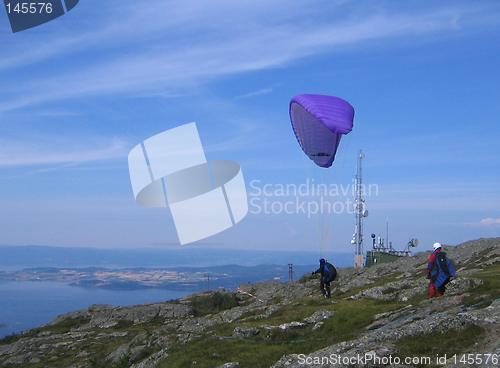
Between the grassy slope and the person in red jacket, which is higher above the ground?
the person in red jacket

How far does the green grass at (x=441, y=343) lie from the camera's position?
15.1 meters

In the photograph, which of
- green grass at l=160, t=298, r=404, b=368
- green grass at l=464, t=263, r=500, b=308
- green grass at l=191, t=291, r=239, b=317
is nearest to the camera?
green grass at l=464, t=263, r=500, b=308

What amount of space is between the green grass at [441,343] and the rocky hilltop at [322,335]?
0.03m

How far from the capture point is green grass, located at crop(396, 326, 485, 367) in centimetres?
1515

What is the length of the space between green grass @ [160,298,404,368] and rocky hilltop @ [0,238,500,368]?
4cm

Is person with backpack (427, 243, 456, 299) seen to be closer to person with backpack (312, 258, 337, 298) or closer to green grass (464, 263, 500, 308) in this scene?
green grass (464, 263, 500, 308)

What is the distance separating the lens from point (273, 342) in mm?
23062

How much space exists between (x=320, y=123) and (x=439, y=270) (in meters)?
13.6

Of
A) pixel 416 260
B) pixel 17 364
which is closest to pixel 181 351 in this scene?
pixel 17 364

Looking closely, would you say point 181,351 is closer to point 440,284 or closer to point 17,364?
point 440,284

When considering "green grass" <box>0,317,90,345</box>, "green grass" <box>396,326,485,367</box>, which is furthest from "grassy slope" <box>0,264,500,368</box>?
"green grass" <box>0,317,90,345</box>

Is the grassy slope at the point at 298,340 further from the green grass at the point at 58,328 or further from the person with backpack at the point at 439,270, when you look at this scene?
the green grass at the point at 58,328

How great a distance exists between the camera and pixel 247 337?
24781 millimetres

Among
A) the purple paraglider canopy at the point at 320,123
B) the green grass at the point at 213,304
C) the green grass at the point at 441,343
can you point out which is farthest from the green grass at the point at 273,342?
the green grass at the point at 213,304
